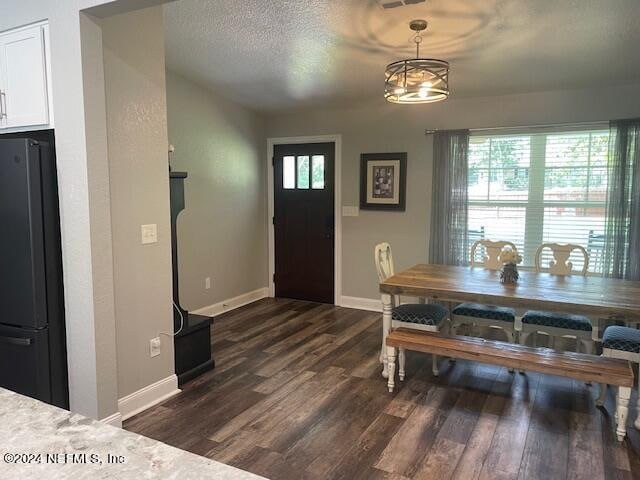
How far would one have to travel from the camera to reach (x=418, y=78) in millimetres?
2807

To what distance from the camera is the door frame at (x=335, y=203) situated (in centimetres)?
537

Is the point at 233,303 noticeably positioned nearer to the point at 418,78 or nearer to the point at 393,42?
the point at 393,42

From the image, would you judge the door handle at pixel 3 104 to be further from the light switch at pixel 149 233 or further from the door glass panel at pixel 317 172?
the door glass panel at pixel 317 172

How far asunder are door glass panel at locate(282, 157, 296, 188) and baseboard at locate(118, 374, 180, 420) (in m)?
3.13

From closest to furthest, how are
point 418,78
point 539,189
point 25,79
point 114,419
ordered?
1. point 25,79
2. point 114,419
3. point 418,78
4. point 539,189

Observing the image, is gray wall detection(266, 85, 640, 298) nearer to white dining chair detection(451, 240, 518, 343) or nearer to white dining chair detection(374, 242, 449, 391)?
white dining chair detection(451, 240, 518, 343)

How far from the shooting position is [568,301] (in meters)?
2.76

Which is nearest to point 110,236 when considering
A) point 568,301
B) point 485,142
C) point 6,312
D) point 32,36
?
point 6,312

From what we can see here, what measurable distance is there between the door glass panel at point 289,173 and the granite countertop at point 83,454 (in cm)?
474

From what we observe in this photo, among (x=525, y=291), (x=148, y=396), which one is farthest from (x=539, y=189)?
(x=148, y=396)

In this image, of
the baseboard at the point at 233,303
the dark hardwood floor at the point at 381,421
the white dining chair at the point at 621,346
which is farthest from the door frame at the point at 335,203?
the white dining chair at the point at 621,346

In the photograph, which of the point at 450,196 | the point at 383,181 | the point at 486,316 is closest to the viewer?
the point at 486,316

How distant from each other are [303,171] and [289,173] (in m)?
0.22

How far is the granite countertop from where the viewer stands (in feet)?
2.90
